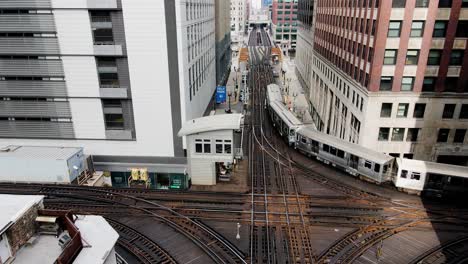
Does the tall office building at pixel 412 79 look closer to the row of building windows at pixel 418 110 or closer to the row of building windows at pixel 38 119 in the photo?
the row of building windows at pixel 418 110

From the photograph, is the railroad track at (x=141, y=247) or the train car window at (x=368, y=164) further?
the train car window at (x=368, y=164)

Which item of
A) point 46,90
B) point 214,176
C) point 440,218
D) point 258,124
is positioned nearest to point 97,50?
point 46,90

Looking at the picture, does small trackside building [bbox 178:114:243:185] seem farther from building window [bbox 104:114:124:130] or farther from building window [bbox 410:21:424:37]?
building window [bbox 410:21:424:37]

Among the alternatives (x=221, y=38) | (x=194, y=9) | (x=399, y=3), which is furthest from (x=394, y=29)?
(x=221, y=38)

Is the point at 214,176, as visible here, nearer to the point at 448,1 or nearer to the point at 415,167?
the point at 415,167

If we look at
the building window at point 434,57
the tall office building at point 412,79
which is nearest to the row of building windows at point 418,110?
the tall office building at point 412,79

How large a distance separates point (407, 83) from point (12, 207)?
39.5 meters

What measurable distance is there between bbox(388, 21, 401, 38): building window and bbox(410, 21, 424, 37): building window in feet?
4.47

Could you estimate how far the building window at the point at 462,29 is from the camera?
116 ft

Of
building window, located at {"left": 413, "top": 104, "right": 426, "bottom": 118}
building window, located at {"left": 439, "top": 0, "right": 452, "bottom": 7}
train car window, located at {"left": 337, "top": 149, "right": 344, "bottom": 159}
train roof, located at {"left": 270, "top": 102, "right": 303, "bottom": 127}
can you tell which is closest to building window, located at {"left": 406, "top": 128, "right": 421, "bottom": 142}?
building window, located at {"left": 413, "top": 104, "right": 426, "bottom": 118}

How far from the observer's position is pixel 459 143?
128 feet

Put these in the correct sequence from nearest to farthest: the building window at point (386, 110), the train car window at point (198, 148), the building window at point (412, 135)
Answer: the train car window at point (198, 148) < the building window at point (386, 110) < the building window at point (412, 135)

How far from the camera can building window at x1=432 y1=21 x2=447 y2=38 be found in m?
35.6

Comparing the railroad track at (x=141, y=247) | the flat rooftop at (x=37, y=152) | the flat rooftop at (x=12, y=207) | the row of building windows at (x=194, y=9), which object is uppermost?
the row of building windows at (x=194, y=9)
